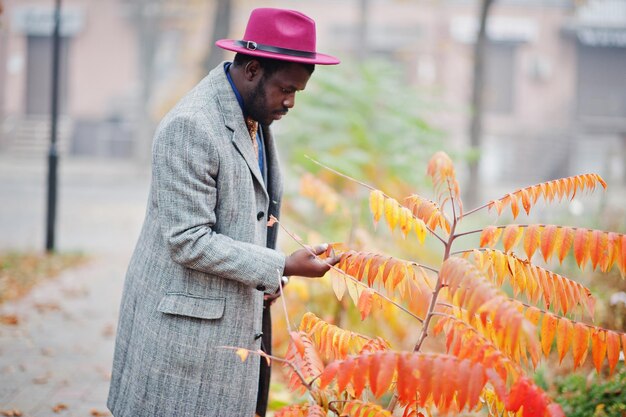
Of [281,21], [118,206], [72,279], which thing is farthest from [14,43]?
[281,21]

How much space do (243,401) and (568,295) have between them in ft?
4.35

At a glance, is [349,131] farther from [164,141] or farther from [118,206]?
[118,206]

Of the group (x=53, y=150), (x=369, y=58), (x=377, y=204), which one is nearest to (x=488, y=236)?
(x=377, y=204)

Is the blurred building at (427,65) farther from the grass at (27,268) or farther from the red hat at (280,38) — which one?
the red hat at (280,38)

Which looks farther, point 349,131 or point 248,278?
point 349,131

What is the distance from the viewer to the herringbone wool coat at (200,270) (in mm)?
2666

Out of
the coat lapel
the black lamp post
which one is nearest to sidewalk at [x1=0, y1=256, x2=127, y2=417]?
the black lamp post

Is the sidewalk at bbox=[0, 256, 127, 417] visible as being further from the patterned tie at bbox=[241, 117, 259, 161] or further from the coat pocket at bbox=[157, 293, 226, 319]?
the patterned tie at bbox=[241, 117, 259, 161]

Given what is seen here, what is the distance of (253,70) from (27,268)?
24.6 feet

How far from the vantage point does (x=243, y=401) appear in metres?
2.91

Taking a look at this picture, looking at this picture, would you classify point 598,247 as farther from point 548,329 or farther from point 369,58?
point 369,58

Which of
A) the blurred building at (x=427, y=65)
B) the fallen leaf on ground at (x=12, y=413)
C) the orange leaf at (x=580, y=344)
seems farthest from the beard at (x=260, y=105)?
the blurred building at (x=427, y=65)

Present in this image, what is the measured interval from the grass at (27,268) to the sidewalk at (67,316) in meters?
0.16

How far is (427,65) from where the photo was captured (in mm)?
31000
